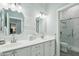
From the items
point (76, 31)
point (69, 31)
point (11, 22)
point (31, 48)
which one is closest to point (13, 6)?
point (11, 22)

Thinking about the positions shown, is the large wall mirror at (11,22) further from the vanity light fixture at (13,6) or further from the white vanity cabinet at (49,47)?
the white vanity cabinet at (49,47)

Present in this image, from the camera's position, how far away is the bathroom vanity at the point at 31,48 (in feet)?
4.95

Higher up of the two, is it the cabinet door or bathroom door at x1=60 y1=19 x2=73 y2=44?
bathroom door at x1=60 y1=19 x2=73 y2=44

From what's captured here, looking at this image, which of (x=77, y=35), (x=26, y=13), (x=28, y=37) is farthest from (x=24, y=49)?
(x=77, y=35)

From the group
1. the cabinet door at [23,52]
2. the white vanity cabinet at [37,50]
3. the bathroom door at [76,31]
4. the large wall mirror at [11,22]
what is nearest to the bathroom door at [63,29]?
the bathroom door at [76,31]

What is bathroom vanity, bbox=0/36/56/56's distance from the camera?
59.4 inches

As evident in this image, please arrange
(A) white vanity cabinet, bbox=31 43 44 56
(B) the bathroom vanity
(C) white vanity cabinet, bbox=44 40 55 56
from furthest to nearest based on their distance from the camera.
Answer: (C) white vanity cabinet, bbox=44 40 55 56 < (A) white vanity cabinet, bbox=31 43 44 56 < (B) the bathroom vanity

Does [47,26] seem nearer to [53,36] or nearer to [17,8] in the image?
[53,36]

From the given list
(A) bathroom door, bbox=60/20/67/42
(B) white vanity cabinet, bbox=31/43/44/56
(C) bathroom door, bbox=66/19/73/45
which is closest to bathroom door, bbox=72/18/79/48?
(C) bathroom door, bbox=66/19/73/45

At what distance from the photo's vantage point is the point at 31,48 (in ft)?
5.69

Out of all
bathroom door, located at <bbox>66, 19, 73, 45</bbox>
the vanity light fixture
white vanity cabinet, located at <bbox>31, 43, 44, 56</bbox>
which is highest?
the vanity light fixture

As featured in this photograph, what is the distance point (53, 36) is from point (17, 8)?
1017 millimetres

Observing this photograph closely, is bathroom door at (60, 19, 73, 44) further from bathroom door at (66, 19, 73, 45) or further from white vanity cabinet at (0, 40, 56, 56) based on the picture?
white vanity cabinet at (0, 40, 56, 56)

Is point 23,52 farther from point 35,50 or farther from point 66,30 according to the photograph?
point 66,30
